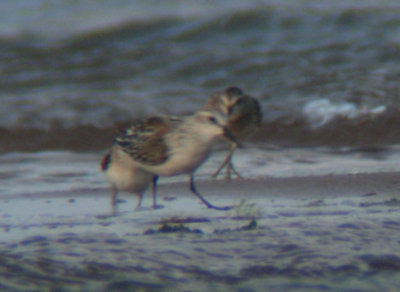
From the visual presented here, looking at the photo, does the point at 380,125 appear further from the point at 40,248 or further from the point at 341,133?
the point at 40,248

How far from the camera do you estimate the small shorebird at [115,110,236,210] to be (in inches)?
169

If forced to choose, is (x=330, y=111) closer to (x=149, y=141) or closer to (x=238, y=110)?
(x=238, y=110)

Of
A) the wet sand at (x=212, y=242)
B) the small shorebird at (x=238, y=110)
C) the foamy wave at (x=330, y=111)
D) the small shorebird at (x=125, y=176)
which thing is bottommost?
the wet sand at (x=212, y=242)

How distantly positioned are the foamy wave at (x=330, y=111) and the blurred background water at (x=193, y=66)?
0.01 m

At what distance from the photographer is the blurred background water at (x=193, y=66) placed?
26.1 feet

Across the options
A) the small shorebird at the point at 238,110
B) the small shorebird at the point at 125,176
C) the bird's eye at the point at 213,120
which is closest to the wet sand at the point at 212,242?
the small shorebird at the point at 125,176

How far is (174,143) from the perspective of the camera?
445cm

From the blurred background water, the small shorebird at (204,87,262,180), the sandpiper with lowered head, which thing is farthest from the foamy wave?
the sandpiper with lowered head

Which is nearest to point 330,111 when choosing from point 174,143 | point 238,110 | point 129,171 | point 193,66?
point 238,110

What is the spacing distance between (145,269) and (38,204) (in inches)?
79.3

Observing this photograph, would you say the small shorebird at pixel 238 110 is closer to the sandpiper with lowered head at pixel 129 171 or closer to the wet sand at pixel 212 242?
the sandpiper with lowered head at pixel 129 171

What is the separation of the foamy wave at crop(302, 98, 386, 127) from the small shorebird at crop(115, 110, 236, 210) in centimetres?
331

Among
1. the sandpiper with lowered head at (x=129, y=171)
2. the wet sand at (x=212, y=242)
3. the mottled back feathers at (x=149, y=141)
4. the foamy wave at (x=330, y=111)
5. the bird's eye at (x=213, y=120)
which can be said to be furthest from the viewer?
the foamy wave at (x=330, y=111)

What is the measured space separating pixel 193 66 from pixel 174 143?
5946 mm
